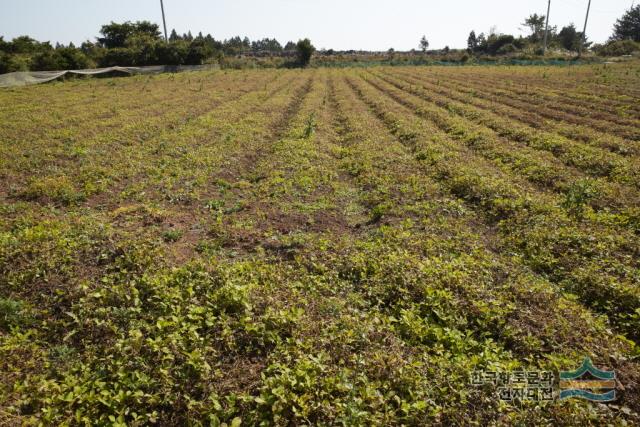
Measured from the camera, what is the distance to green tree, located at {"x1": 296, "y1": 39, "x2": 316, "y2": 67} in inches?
2938

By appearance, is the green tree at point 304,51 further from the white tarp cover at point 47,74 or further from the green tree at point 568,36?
the green tree at point 568,36

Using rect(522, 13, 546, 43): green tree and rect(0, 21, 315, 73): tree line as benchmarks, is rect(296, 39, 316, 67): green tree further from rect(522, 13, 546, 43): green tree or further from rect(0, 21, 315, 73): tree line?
rect(522, 13, 546, 43): green tree

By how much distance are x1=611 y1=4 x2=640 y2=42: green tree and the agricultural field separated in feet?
397

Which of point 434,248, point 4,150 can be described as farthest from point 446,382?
point 4,150

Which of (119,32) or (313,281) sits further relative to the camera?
(119,32)

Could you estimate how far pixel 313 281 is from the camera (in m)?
6.14

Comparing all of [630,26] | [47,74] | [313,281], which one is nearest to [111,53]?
[47,74]

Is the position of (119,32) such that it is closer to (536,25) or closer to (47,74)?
(47,74)

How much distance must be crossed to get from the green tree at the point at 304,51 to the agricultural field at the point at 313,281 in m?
68.2

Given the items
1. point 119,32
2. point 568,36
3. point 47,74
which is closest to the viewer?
point 47,74

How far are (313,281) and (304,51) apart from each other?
77311 mm

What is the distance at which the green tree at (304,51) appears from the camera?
74.6m

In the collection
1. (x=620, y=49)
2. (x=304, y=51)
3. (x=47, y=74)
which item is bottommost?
(x=47, y=74)

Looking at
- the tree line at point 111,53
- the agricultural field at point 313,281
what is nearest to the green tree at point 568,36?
the tree line at point 111,53
